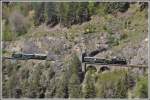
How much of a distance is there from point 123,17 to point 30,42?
768 millimetres

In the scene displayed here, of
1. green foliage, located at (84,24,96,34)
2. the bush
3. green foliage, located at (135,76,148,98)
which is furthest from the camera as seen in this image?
the bush

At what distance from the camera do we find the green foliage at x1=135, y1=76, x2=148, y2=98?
12.2ft

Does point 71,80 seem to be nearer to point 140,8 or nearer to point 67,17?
point 67,17

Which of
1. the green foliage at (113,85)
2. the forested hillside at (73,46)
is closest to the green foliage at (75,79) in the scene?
the forested hillside at (73,46)

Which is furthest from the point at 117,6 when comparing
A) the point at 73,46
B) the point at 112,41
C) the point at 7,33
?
the point at 7,33

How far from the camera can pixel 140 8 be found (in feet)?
12.3

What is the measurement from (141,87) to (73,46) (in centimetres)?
62

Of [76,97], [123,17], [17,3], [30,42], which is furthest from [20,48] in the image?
[123,17]

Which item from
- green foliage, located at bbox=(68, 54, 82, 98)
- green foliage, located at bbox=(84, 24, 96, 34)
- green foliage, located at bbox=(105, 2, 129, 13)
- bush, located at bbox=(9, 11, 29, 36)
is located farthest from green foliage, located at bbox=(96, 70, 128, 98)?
bush, located at bbox=(9, 11, 29, 36)

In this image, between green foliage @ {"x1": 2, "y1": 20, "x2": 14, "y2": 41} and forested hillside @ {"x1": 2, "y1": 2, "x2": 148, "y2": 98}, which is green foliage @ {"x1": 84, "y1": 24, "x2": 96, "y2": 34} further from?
green foliage @ {"x1": 2, "y1": 20, "x2": 14, "y2": 41}

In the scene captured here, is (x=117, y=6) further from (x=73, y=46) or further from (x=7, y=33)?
(x=7, y=33)

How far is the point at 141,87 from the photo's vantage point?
371 centimetres

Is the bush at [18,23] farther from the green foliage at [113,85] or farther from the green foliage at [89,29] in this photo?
the green foliage at [113,85]

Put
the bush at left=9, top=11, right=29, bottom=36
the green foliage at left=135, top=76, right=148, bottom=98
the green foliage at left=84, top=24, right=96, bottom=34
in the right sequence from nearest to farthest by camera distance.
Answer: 1. the green foliage at left=135, top=76, right=148, bottom=98
2. the green foliage at left=84, top=24, right=96, bottom=34
3. the bush at left=9, top=11, right=29, bottom=36
